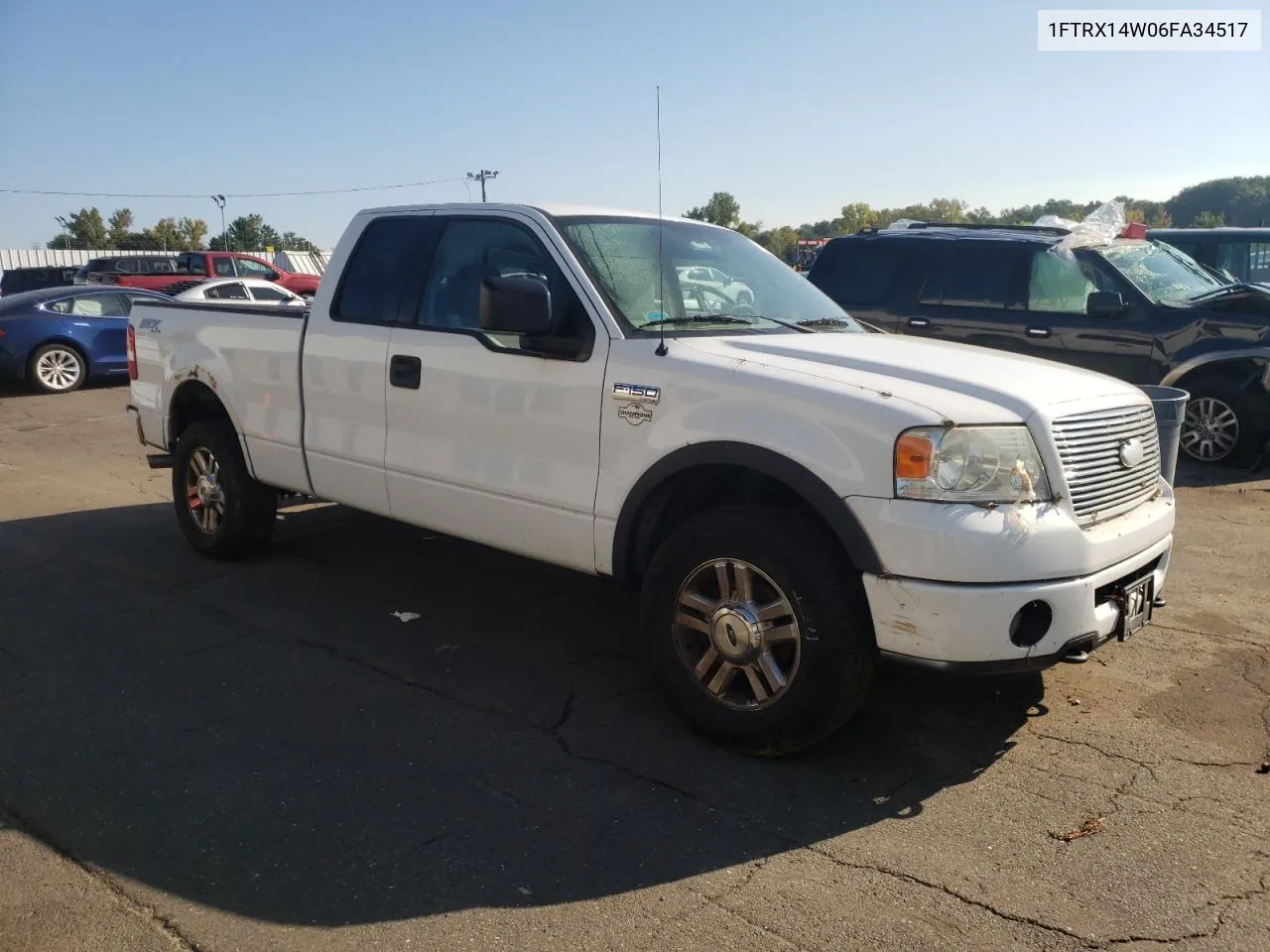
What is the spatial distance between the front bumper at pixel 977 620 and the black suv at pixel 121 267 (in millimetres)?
27091

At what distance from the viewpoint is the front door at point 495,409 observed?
4.26m

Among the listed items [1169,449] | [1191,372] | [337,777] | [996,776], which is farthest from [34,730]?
[1191,372]

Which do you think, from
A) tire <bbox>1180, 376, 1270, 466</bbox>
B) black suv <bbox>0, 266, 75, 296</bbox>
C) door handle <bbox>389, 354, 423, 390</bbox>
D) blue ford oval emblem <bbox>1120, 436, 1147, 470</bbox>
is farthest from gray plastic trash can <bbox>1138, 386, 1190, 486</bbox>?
black suv <bbox>0, 266, 75, 296</bbox>

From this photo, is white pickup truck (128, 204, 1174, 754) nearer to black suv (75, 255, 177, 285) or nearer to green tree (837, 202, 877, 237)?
black suv (75, 255, 177, 285)

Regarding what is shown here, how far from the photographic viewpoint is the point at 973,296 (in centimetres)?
906

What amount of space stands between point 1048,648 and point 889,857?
83 centimetres

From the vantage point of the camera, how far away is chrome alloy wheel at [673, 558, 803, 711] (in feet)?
12.0

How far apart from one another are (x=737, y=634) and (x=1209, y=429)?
273 inches

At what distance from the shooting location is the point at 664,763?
3768mm

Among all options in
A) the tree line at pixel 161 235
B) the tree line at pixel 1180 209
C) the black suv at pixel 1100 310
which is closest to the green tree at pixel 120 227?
the tree line at pixel 161 235

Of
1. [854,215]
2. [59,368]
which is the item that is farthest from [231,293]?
[854,215]

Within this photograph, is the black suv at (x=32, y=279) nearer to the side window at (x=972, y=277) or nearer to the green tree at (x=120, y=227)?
the side window at (x=972, y=277)

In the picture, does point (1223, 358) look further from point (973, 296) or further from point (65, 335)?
point (65, 335)

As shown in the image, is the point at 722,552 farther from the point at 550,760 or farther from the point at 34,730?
the point at 34,730
